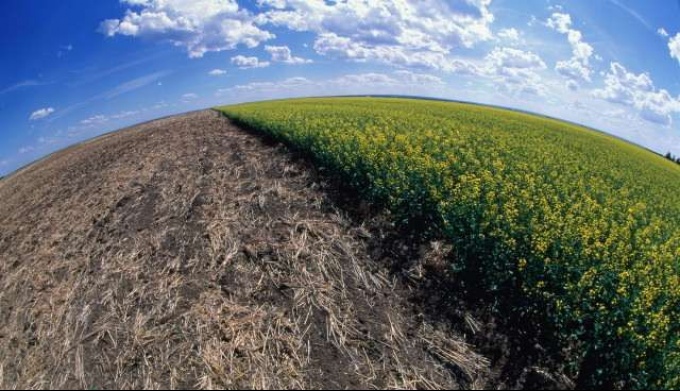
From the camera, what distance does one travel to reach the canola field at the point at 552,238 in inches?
160

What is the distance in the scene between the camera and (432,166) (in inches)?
304

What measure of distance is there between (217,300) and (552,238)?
495 centimetres

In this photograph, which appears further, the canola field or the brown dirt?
the brown dirt

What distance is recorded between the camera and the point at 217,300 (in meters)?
5.32

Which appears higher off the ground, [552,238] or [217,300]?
[552,238]

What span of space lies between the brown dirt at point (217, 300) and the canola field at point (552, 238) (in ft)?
2.69

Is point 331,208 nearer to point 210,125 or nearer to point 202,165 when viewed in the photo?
point 202,165

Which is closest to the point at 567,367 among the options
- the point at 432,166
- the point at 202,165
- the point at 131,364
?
the point at 432,166

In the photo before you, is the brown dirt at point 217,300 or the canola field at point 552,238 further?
the brown dirt at point 217,300

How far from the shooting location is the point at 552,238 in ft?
17.6

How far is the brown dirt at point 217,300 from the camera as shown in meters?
4.46

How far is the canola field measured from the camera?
4.07 meters

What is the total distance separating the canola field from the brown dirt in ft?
2.69

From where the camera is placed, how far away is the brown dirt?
4461 mm
